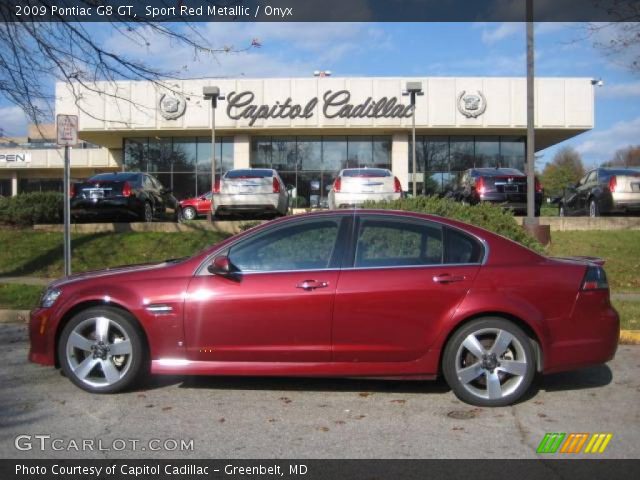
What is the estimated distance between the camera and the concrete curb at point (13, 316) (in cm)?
866

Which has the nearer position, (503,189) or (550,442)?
(550,442)

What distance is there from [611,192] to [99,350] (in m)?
13.6

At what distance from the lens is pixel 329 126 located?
29.6 meters

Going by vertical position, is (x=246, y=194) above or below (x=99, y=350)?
above

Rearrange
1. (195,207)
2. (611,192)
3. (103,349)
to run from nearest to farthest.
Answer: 1. (103,349)
2. (611,192)
3. (195,207)

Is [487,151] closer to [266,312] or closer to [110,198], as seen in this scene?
[110,198]

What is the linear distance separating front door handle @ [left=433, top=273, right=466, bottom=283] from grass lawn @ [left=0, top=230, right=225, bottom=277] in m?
8.35

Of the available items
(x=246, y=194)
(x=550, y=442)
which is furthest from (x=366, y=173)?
(x=550, y=442)

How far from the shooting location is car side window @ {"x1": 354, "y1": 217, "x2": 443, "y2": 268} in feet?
16.9

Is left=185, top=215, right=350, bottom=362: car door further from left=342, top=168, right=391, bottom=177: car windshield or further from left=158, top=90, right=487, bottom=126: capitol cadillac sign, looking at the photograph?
left=158, top=90, right=487, bottom=126: capitol cadillac sign

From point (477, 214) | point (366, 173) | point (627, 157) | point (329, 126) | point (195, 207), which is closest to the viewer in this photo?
point (477, 214)

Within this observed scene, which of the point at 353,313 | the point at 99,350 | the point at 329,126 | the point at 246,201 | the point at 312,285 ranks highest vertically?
the point at 329,126

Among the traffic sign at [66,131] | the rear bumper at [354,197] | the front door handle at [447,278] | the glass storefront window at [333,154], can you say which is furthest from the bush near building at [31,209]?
the glass storefront window at [333,154]
